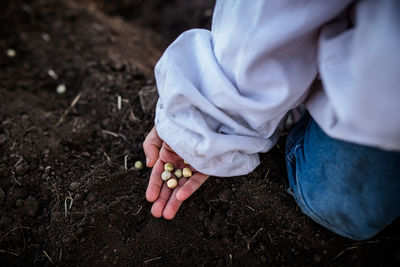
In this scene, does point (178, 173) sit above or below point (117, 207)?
above

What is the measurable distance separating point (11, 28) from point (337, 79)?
241cm

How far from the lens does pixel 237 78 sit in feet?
3.32

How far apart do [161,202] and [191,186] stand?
0.51 feet

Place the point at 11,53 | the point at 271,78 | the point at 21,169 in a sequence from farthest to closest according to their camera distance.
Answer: the point at 11,53 < the point at 21,169 < the point at 271,78

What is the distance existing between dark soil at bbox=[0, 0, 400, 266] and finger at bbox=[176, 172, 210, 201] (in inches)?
3.6

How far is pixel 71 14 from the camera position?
2.31m

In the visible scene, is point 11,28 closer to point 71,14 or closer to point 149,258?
point 71,14

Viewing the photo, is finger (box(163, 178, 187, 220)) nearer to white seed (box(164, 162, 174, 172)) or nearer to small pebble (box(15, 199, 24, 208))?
white seed (box(164, 162, 174, 172))

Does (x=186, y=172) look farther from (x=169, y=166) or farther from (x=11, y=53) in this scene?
(x=11, y=53)

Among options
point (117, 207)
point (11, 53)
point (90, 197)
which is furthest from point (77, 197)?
point (11, 53)

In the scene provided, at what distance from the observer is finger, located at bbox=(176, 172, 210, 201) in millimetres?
1247

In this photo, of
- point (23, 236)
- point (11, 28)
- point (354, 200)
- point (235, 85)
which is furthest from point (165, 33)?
point (354, 200)

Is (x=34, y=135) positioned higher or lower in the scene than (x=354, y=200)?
lower

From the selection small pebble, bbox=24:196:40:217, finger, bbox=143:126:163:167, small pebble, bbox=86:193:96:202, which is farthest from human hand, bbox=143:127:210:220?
small pebble, bbox=24:196:40:217
